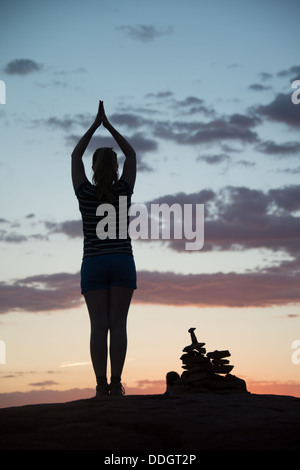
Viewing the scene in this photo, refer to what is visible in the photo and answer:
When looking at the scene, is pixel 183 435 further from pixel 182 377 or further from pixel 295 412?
pixel 182 377

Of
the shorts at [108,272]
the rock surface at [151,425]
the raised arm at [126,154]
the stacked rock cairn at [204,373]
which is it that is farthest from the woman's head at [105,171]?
the stacked rock cairn at [204,373]

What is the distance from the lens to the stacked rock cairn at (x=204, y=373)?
42.8 feet

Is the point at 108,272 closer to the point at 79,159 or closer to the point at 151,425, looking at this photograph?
the point at 79,159

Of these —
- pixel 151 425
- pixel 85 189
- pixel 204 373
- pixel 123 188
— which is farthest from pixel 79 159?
pixel 204 373

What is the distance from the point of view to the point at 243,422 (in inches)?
223

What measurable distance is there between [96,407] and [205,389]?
715cm

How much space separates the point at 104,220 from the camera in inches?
281

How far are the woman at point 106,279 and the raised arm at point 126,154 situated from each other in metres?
0.23

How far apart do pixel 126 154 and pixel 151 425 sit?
11.4ft

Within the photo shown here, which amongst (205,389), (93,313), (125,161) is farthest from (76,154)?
(205,389)

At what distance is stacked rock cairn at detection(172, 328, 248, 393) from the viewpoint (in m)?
13.0

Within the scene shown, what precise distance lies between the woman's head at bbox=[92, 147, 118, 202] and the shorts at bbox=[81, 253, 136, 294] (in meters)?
0.74

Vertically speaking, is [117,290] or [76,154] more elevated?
[76,154]

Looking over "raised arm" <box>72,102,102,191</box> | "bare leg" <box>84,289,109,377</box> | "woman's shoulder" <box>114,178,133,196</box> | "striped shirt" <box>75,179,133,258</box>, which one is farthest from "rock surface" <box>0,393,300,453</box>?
"raised arm" <box>72,102,102,191</box>
